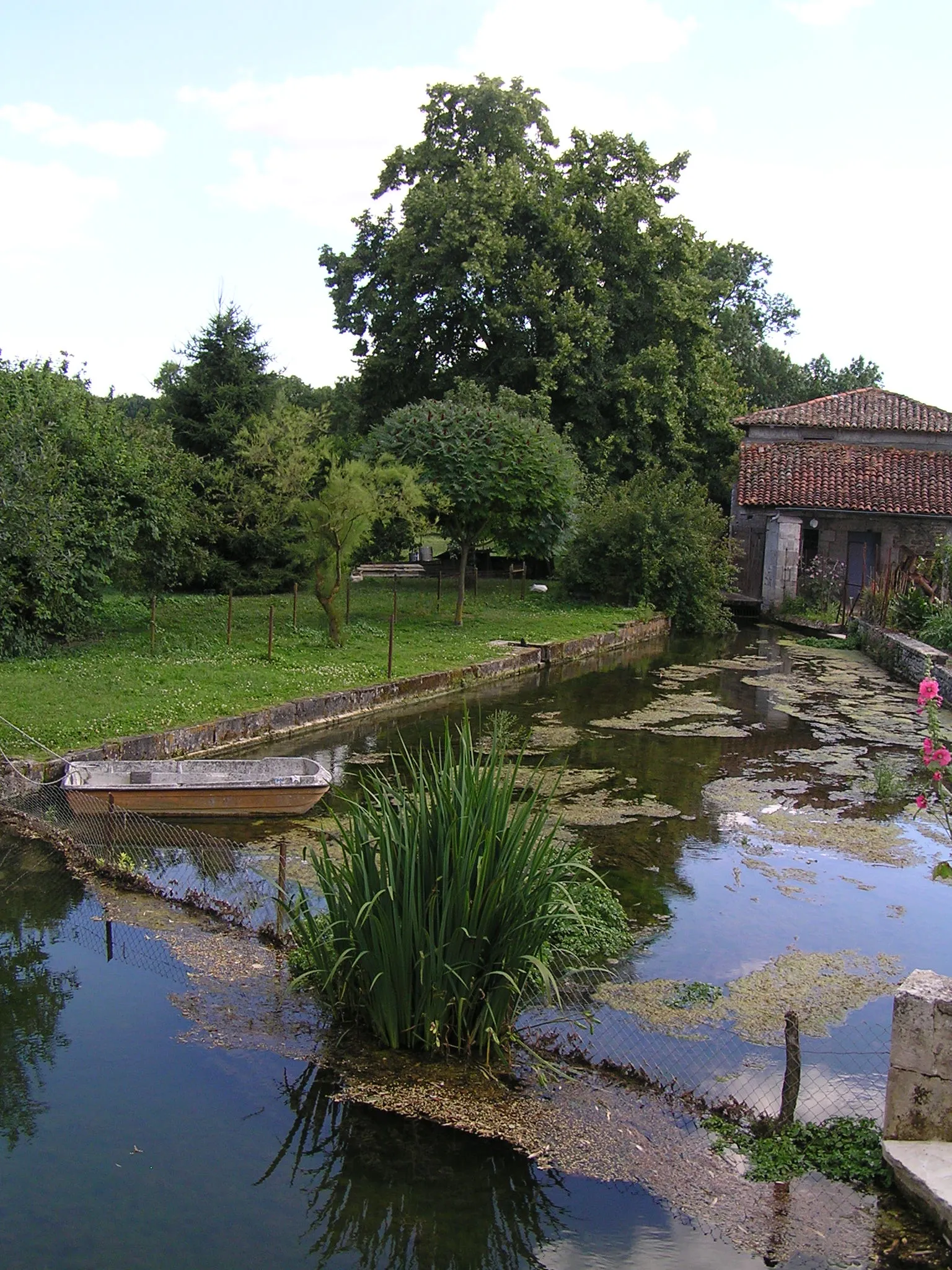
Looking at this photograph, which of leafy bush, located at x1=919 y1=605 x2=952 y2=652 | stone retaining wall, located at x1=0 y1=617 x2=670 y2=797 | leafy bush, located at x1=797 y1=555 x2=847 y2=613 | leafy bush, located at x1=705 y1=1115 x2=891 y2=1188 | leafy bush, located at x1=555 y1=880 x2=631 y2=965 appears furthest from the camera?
leafy bush, located at x1=797 y1=555 x2=847 y2=613

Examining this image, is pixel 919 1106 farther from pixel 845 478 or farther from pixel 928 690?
pixel 845 478

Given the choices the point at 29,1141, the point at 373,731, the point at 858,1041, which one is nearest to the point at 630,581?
the point at 373,731

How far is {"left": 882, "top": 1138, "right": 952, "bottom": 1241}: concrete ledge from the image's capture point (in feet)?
15.4

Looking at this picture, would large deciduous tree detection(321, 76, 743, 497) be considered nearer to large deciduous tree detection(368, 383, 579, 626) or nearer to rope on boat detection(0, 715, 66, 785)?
large deciduous tree detection(368, 383, 579, 626)

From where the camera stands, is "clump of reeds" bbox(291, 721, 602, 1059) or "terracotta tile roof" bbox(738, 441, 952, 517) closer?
"clump of reeds" bbox(291, 721, 602, 1059)

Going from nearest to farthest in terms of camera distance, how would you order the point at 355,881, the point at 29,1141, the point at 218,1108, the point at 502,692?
the point at 29,1141, the point at 218,1108, the point at 355,881, the point at 502,692

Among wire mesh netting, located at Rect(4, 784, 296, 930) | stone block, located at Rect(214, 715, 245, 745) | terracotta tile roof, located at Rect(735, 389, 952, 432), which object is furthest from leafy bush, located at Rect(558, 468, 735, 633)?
wire mesh netting, located at Rect(4, 784, 296, 930)

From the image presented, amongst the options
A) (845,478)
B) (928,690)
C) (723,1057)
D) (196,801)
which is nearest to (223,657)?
(196,801)

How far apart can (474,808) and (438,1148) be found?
168 cm

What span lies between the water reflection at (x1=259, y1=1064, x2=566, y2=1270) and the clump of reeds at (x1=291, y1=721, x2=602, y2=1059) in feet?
2.03

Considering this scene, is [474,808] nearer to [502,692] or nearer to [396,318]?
[502,692]

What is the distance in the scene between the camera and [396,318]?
121 ft

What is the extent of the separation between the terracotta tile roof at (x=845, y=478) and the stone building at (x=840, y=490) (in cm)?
4

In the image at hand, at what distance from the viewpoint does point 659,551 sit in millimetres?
29719
